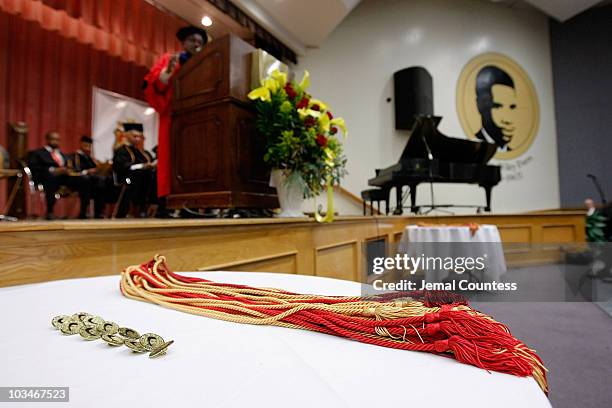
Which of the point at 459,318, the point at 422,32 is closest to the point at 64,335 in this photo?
the point at 459,318

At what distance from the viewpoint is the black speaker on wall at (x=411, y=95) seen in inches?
251

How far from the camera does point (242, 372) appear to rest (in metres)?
0.33

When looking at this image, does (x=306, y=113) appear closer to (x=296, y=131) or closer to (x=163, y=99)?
(x=296, y=131)

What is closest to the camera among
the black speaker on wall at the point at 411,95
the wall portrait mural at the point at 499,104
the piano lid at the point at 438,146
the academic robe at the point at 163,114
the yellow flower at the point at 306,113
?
the yellow flower at the point at 306,113

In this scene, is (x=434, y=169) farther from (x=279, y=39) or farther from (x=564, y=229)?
(x=279, y=39)

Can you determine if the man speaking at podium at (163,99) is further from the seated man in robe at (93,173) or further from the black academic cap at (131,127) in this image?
the black academic cap at (131,127)

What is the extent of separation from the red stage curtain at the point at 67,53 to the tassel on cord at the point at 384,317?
5255 millimetres

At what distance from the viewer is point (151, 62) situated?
586 centimetres

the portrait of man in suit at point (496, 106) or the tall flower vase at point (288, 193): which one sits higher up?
the portrait of man in suit at point (496, 106)

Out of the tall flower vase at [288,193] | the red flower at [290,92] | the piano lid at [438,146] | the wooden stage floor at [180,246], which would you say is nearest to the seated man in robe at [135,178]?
the tall flower vase at [288,193]

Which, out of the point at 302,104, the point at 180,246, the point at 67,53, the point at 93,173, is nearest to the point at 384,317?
the point at 180,246

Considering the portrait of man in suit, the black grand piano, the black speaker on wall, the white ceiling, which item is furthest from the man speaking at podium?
the portrait of man in suit

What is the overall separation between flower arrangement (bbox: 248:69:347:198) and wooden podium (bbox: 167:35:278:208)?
18cm

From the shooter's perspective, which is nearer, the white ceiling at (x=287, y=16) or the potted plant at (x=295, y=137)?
the potted plant at (x=295, y=137)
